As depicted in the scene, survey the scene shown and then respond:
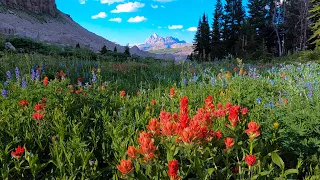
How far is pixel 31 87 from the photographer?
318 centimetres

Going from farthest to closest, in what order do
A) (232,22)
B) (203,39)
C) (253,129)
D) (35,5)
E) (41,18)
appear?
(35,5) < (41,18) < (232,22) < (203,39) < (253,129)

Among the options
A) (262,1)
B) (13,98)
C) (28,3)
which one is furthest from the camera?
(28,3)

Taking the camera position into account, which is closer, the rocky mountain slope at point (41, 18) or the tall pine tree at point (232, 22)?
the tall pine tree at point (232, 22)

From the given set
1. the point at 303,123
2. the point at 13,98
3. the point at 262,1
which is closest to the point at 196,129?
the point at 303,123

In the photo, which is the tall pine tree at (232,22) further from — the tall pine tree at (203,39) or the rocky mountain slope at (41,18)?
the rocky mountain slope at (41,18)

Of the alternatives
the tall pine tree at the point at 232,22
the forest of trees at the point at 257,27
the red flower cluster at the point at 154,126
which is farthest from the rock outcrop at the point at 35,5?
the red flower cluster at the point at 154,126

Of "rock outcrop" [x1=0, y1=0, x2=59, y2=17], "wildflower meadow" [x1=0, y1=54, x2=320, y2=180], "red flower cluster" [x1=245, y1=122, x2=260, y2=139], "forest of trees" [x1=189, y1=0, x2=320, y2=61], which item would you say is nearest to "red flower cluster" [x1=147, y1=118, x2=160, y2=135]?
"wildflower meadow" [x1=0, y1=54, x2=320, y2=180]

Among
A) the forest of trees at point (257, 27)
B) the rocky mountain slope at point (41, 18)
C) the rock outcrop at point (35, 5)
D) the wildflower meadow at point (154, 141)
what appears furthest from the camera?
the rock outcrop at point (35, 5)

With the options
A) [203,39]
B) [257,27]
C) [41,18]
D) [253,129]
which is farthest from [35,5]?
[253,129]

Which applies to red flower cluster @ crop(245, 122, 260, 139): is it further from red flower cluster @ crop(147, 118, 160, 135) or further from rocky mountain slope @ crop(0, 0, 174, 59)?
rocky mountain slope @ crop(0, 0, 174, 59)

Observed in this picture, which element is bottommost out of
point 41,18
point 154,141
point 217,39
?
point 154,141

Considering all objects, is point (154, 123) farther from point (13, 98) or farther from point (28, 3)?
point (28, 3)

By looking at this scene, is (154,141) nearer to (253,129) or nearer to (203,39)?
(253,129)

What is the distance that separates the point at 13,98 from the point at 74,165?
1.62 meters
